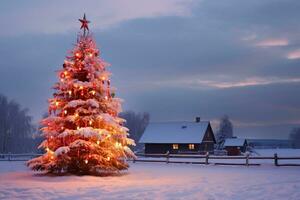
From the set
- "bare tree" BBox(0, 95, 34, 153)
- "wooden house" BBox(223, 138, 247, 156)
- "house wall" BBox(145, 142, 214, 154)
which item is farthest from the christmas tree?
"wooden house" BBox(223, 138, 247, 156)

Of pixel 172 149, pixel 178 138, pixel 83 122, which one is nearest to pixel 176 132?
pixel 178 138

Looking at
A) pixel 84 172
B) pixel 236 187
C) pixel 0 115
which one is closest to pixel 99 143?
pixel 84 172

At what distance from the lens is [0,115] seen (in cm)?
7525

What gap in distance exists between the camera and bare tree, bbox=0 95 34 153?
75188 millimetres

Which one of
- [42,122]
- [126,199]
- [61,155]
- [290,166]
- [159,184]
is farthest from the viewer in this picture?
[290,166]

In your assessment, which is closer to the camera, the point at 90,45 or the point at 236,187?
the point at 236,187

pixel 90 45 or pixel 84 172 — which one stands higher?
pixel 90 45

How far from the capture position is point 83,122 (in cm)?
2530

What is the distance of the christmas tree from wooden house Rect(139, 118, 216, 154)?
41.5 meters

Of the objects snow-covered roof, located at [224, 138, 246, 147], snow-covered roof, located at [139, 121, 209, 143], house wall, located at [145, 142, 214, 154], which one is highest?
snow-covered roof, located at [139, 121, 209, 143]

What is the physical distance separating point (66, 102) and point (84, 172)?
422 centimetres

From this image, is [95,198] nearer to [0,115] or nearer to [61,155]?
[61,155]

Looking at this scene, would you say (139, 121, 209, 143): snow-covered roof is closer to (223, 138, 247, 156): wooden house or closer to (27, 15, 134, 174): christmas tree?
(223, 138, 247, 156): wooden house

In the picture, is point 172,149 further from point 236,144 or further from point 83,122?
point 83,122
